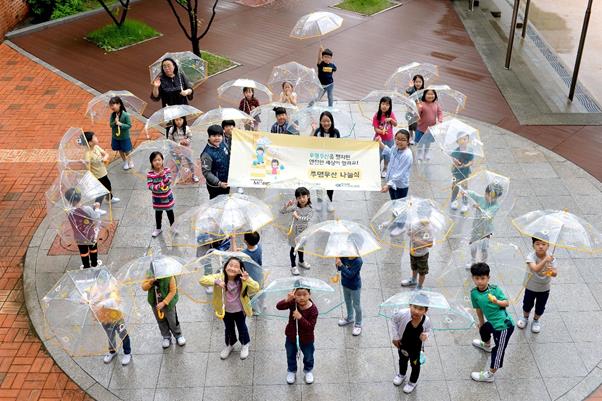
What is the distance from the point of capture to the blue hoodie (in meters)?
7.12

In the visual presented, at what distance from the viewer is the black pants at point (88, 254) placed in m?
8.66

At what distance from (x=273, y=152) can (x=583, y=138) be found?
270 inches

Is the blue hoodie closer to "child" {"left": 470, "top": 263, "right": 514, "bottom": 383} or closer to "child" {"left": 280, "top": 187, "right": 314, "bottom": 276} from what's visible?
"child" {"left": 280, "top": 187, "right": 314, "bottom": 276}

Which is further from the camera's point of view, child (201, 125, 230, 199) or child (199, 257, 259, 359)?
child (201, 125, 230, 199)

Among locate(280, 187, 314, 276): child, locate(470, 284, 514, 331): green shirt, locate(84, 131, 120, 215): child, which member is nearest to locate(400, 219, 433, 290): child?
locate(470, 284, 514, 331): green shirt

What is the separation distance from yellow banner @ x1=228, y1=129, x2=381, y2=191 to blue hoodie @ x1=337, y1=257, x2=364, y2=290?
1977mm

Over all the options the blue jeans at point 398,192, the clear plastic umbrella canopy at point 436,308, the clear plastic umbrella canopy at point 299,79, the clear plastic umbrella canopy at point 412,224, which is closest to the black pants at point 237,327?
the clear plastic umbrella canopy at point 436,308

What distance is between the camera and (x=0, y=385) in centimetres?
742

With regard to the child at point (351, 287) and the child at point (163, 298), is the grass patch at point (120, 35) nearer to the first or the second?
the child at point (163, 298)

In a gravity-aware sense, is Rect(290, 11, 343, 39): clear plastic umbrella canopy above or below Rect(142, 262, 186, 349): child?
above

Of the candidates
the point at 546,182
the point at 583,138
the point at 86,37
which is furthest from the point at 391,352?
the point at 86,37

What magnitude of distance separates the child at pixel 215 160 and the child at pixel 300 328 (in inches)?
123

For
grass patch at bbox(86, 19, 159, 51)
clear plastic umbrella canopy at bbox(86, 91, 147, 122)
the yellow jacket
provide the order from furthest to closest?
grass patch at bbox(86, 19, 159, 51), clear plastic umbrella canopy at bbox(86, 91, 147, 122), the yellow jacket

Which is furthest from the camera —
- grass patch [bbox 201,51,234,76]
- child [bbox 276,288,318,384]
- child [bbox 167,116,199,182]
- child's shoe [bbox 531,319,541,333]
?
grass patch [bbox 201,51,234,76]
